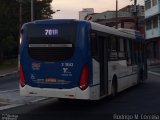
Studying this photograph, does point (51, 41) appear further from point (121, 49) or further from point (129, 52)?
point (129, 52)

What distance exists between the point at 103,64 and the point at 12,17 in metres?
47.3

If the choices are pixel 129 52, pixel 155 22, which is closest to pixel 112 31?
pixel 129 52

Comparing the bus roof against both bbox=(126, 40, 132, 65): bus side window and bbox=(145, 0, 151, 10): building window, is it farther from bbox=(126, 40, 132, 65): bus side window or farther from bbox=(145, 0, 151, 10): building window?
bbox=(145, 0, 151, 10): building window

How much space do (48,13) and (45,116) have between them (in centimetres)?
5798

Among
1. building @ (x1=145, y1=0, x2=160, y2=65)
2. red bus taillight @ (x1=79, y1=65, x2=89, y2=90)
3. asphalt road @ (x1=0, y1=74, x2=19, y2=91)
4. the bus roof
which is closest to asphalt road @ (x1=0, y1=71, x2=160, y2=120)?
red bus taillight @ (x1=79, y1=65, x2=89, y2=90)

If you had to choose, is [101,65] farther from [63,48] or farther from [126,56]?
[126,56]

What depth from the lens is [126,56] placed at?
22844mm

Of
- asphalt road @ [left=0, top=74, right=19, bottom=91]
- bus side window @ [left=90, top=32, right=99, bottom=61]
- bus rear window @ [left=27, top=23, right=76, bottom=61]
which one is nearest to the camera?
bus rear window @ [left=27, top=23, right=76, bottom=61]

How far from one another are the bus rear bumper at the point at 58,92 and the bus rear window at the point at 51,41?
1056 mm

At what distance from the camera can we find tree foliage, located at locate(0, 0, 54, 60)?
2397 inches

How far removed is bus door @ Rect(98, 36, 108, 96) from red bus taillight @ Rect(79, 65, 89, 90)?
165 centimetres

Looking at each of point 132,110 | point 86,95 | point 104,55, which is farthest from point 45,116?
point 104,55

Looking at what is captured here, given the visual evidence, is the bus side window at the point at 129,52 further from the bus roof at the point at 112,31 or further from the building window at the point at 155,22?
the building window at the point at 155,22

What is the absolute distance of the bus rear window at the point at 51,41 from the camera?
16703 mm
